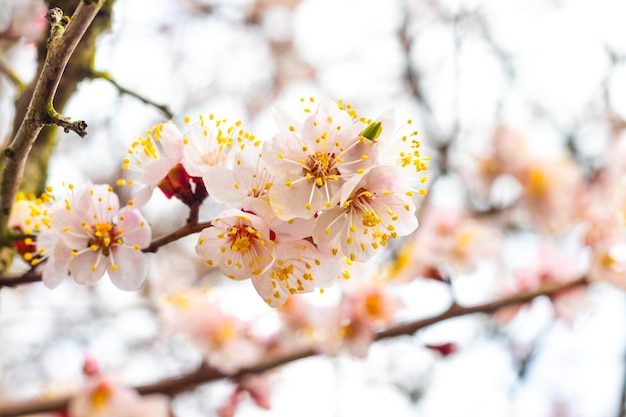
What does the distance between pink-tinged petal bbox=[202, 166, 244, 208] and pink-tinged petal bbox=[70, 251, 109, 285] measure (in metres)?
0.23

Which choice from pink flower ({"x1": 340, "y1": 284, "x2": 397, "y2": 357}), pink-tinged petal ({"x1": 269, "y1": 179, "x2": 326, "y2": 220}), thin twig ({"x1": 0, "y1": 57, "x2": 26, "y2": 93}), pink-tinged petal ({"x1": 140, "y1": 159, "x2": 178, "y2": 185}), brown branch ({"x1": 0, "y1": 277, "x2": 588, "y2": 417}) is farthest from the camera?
pink flower ({"x1": 340, "y1": 284, "x2": 397, "y2": 357})

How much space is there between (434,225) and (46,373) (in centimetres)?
226

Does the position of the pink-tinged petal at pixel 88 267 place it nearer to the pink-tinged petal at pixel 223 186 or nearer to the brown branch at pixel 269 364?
the pink-tinged petal at pixel 223 186

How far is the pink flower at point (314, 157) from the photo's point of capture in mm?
812

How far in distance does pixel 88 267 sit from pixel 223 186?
0.27 metres

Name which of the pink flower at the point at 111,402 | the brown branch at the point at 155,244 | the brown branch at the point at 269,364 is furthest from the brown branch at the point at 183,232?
the pink flower at the point at 111,402

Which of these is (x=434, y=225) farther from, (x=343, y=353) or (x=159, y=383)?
(x=159, y=383)

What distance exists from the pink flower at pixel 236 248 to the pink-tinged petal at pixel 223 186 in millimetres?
27

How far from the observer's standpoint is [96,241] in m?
0.95

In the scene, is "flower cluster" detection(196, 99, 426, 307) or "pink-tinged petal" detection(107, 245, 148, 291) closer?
"flower cluster" detection(196, 99, 426, 307)

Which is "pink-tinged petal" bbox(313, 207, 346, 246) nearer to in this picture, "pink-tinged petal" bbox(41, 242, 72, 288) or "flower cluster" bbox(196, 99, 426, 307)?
"flower cluster" bbox(196, 99, 426, 307)

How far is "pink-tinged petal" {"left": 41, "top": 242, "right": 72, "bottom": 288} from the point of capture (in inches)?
35.6

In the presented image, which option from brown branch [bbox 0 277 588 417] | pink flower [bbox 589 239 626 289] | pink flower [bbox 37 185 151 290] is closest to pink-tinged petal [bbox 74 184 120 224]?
pink flower [bbox 37 185 151 290]

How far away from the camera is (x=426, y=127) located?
8.68ft
